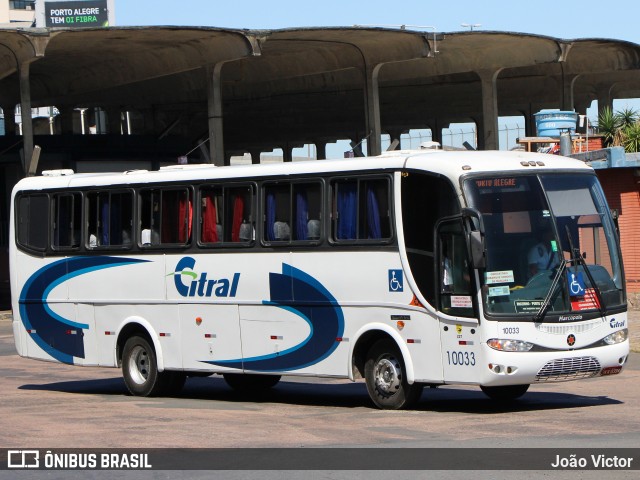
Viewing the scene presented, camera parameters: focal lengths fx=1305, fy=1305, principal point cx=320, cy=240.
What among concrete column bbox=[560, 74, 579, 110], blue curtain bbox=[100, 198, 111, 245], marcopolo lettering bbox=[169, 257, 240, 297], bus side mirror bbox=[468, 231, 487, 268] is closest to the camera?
bus side mirror bbox=[468, 231, 487, 268]

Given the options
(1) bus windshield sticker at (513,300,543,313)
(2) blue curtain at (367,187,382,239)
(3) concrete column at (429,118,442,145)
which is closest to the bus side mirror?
(1) bus windshield sticker at (513,300,543,313)

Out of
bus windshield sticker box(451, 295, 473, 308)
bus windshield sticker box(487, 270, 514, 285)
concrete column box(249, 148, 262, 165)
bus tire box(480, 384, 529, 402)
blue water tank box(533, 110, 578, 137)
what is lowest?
bus tire box(480, 384, 529, 402)

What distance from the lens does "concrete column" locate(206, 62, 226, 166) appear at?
48.9m

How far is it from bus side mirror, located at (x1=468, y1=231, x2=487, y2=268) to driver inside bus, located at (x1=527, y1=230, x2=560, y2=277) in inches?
28.7

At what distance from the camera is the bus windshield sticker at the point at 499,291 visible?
15062 mm

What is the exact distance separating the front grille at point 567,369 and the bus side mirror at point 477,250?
56.6 inches

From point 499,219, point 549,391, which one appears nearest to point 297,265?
point 499,219

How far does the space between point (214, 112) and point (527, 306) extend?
35.8 metres

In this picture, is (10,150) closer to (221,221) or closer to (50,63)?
(50,63)

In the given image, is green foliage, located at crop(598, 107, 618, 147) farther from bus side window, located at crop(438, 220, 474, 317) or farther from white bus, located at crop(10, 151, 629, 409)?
bus side window, located at crop(438, 220, 474, 317)

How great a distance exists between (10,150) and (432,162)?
42385 mm

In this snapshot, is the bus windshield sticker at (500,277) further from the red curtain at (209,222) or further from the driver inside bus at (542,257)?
the red curtain at (209,222)

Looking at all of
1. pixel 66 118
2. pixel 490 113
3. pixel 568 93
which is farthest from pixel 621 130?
pixel 66 118

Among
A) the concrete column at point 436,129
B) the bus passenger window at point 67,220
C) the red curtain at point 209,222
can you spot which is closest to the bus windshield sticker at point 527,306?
the red curtain at point 209,222
